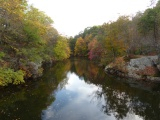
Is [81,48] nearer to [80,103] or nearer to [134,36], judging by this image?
[134,36]

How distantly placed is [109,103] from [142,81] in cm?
1084

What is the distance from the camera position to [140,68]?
26.7 m

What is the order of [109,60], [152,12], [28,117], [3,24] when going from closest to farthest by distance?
[28,117]
[3,24]
[152,12]
[109,60]

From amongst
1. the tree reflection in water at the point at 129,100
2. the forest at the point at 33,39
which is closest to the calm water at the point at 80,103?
the tree reflection in water at the point at 129,100

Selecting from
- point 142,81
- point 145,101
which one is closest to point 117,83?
point 142,81

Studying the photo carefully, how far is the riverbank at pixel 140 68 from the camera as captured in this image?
25.2 m

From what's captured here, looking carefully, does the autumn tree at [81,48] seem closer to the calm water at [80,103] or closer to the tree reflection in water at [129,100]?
the tree reflection in water at [129,100]

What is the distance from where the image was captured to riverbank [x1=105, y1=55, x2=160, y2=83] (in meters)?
25.2

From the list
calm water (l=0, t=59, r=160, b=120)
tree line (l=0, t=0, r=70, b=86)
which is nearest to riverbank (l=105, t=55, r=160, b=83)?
calm water (l=0, t=59, r=160, b=120)

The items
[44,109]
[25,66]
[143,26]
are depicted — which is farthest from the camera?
[143,26]

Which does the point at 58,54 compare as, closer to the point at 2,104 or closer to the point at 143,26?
the point at 143,26

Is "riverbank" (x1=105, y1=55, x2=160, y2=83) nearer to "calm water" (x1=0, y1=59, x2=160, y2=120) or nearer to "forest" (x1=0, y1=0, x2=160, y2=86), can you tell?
"forest" (x1=0, y1=0, x2=160, y2=86)

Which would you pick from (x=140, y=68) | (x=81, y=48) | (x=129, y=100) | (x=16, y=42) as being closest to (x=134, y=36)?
(x=140, y=68)

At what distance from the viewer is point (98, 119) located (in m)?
12.7
